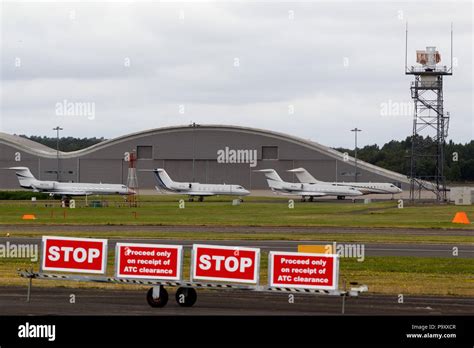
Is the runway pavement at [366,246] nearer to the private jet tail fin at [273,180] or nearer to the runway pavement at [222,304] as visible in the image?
the runway pavement at [222,304]

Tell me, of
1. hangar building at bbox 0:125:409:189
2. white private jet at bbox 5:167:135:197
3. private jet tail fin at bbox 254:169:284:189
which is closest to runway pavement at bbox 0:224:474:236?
white private jet at bbox 5:167:135:197

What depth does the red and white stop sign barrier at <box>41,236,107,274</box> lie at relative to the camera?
76.9ft

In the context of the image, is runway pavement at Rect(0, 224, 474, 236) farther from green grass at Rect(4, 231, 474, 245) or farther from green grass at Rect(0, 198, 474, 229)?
green grass at Rect(0, 198, 474, 229)

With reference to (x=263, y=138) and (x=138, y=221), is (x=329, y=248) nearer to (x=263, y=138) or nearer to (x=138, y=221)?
(x=138, y=221)

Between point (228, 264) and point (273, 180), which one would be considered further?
point (273, 180)

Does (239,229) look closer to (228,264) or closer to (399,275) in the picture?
(399,275)

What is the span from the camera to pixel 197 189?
357 ft

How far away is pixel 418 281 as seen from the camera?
28.3 m

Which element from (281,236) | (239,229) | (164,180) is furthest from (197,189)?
(281,236)

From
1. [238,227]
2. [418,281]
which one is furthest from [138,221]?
[418,281]

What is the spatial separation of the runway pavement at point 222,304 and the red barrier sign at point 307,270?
694mm

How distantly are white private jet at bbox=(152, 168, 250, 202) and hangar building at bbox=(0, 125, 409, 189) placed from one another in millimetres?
16091

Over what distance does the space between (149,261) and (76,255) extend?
2.20 m
